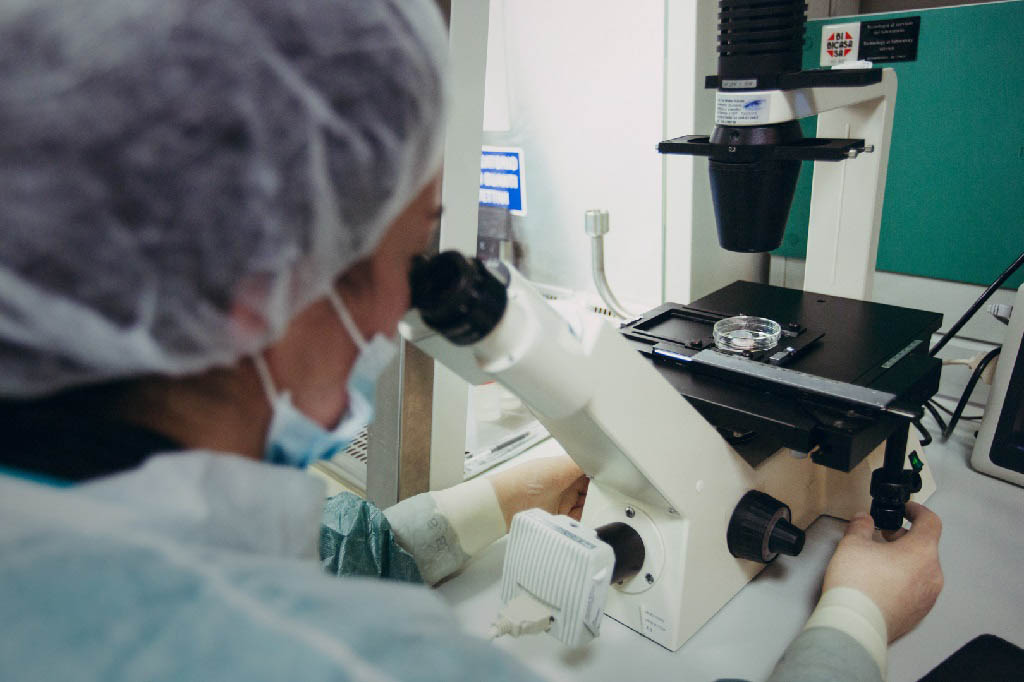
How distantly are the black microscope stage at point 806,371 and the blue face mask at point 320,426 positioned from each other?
38cm

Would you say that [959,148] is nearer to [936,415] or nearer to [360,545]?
[936,415]

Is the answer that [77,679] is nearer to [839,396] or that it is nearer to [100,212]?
[100,212]

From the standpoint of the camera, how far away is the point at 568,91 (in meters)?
1.30

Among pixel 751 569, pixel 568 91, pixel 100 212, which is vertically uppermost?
pixel 568 91

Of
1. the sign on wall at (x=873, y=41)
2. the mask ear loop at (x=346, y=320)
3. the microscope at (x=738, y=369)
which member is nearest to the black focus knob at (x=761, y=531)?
the microscope at (x=738, y=369)

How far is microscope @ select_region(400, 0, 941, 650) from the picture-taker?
62 centimetres

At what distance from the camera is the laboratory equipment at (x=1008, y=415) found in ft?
3.30

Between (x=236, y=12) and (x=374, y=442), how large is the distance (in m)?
0.68

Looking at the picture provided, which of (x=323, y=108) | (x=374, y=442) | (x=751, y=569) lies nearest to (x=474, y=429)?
(x=374, y=442)

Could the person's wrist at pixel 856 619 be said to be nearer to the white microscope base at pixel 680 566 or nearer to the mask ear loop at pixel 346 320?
the white microscope base at pixel 680 566

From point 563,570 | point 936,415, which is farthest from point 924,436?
point 563,570

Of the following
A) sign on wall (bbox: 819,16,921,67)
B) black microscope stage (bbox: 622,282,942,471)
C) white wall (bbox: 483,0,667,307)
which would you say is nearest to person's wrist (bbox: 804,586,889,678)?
black microscope stage (bbox: 622,282,942,471)

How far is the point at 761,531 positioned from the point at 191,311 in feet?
2.00

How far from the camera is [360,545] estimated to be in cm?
83
